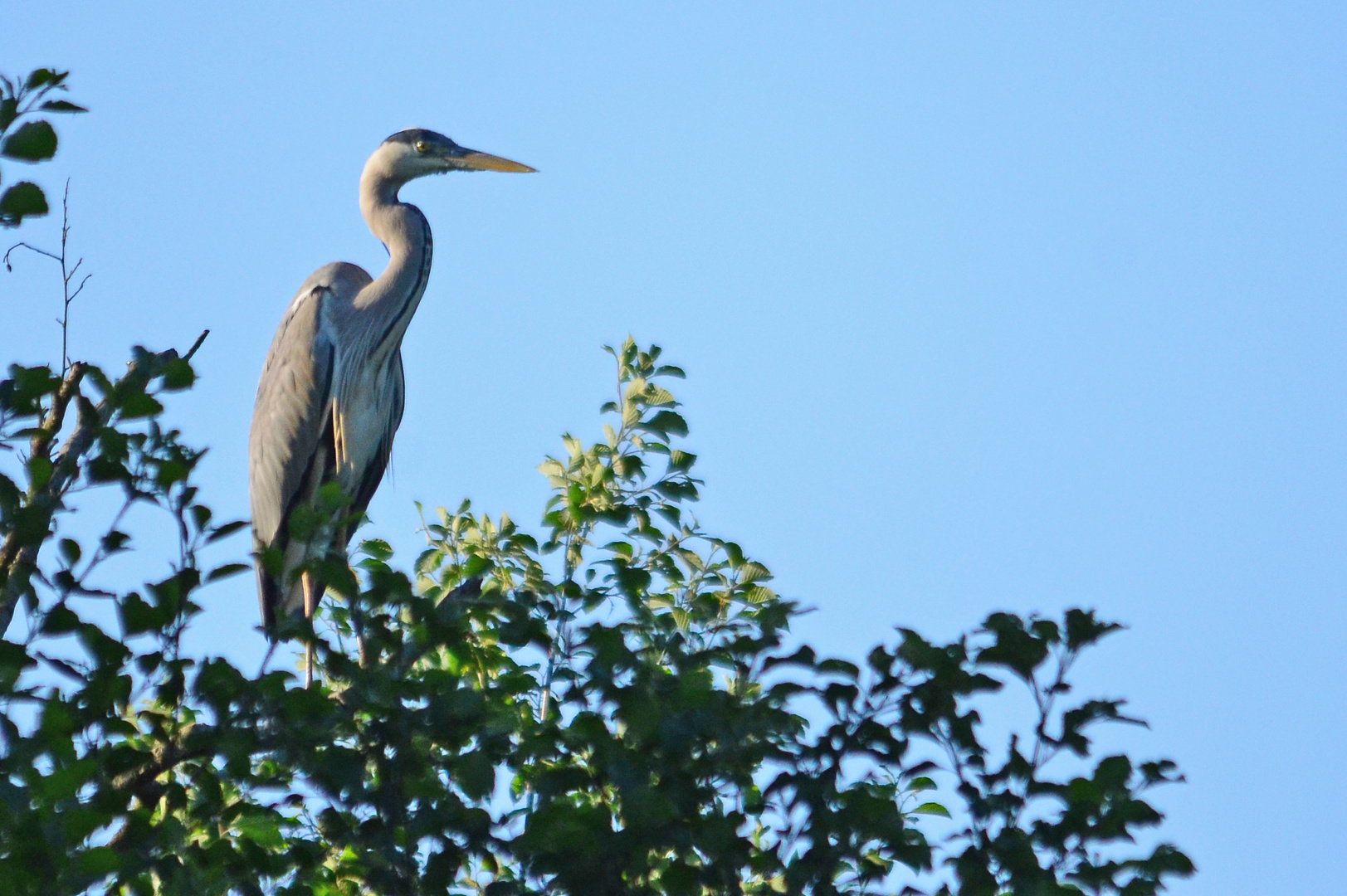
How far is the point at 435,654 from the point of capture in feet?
11.8

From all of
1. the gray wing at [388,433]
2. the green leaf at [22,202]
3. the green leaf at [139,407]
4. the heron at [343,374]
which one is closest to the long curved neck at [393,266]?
the heron at [343,374]

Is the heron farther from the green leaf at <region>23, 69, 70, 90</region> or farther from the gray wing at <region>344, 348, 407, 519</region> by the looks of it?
the green leaf at <region>23, 69, 70, 90</region>

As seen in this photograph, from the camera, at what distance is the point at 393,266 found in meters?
8.50

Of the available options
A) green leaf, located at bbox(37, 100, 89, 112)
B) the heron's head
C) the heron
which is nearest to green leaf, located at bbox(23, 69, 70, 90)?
green leaf, located at bbox(37, 100, 89, 112)

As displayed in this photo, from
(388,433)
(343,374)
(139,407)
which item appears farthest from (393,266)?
(139,407)

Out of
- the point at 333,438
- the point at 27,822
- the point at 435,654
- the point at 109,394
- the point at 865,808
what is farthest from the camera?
the point at 333,438

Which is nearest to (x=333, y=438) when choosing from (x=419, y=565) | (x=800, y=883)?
(x=419, y=565)

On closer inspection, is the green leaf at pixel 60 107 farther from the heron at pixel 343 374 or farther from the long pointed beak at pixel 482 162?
the long pointed beak at pixel 482 162

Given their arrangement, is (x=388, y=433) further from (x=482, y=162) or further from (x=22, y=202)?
(x=22, y=202)

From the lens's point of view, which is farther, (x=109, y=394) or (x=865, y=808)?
(x=109, y=394)

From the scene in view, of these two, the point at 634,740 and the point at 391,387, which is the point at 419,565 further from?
the point at 391,387

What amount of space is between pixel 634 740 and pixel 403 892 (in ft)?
1.25

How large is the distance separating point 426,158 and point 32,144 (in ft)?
22.6

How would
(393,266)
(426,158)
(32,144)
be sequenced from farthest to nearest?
(426,158), (393,266), (32,144)
